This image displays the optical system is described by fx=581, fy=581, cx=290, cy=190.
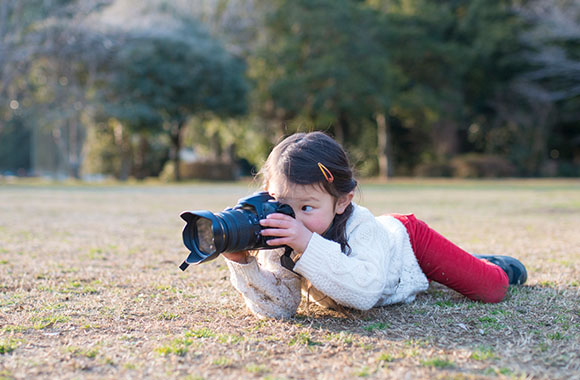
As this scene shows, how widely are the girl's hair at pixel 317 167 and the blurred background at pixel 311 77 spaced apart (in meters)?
19.1

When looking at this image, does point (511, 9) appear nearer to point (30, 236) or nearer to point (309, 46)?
point (309, 46)

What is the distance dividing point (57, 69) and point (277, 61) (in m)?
8.50

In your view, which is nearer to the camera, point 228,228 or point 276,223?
point 228,228

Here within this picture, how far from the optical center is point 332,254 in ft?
7.70

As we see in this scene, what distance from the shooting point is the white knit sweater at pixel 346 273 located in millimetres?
2357

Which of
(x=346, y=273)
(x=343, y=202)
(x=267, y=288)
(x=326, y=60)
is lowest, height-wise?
(x=267, y=288)

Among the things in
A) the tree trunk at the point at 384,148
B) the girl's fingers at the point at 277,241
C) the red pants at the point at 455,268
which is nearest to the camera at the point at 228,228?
the girl's fingers at the point at 277,241

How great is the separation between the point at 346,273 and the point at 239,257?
479 mm

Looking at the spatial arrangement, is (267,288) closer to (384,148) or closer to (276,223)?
(276,223)

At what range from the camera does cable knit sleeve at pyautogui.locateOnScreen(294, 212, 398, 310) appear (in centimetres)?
234

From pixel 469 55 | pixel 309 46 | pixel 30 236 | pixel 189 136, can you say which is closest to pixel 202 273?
pixel 30 236

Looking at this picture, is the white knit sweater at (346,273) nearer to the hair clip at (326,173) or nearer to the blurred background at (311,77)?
the hair clip at (326,173)

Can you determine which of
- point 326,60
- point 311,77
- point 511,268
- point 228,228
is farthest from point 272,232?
point 311,77

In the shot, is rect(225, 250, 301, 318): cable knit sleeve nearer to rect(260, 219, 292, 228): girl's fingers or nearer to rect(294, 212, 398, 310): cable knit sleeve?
rect(294, 212, 398, 310): cable knit sleeve
